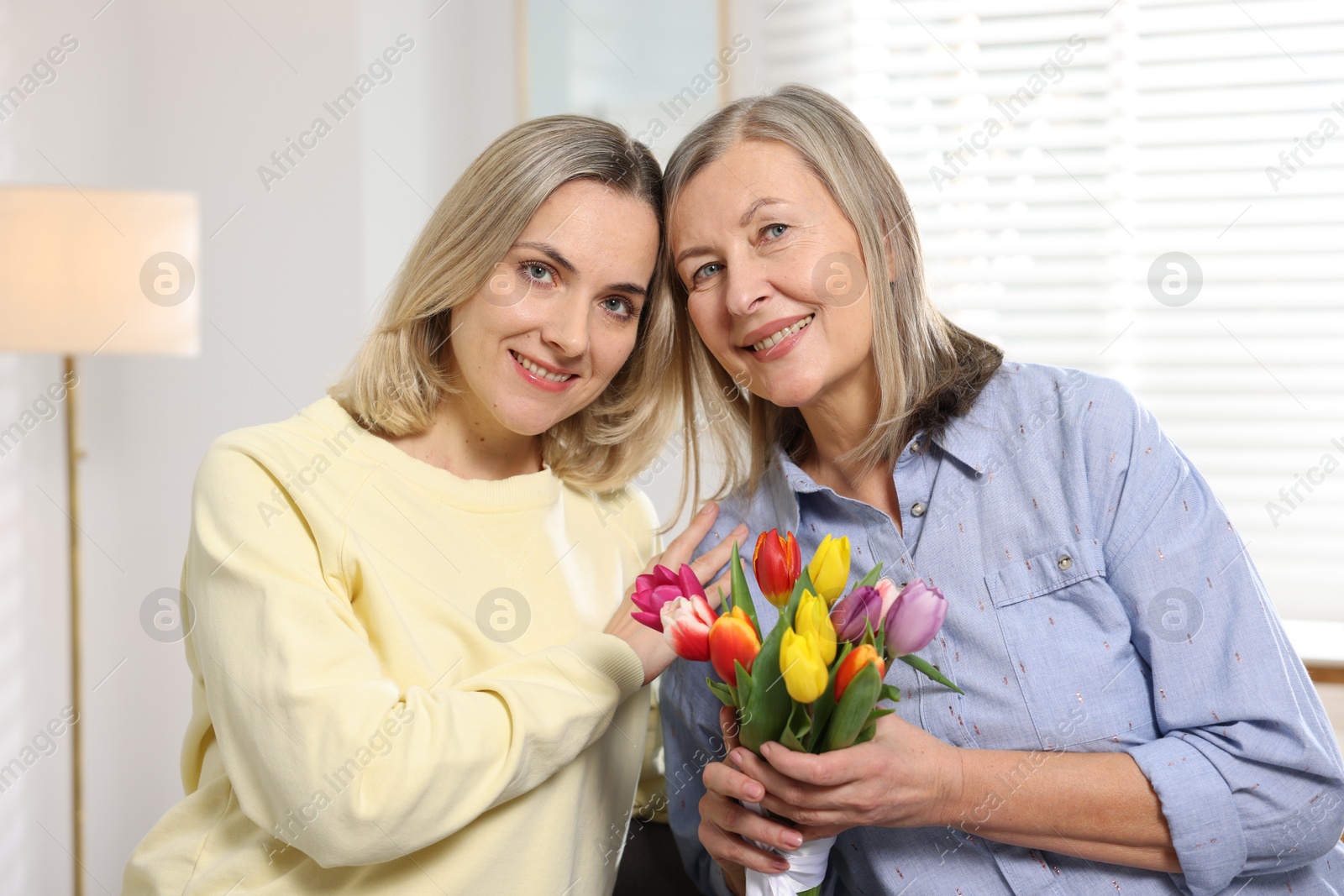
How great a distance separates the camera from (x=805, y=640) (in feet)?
3.22

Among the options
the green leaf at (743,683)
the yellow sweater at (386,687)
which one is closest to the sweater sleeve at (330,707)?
the yellow sweater at (386,687)

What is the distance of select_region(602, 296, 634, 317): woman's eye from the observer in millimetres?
1590

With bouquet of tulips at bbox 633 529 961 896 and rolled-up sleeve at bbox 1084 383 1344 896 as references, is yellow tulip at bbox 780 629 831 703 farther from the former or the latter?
rolled-up sleeve at bbox 1084 383 1344 896

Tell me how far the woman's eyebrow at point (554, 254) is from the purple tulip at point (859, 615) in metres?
0.70

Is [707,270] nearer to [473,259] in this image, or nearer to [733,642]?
[473,259]

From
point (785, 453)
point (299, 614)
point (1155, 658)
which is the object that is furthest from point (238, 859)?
point (1155, 658)

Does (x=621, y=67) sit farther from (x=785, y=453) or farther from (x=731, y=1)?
(x=785, y=453)

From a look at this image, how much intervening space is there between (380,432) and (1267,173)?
2.46m

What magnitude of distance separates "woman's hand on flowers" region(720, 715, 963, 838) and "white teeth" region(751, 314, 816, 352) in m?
0.56

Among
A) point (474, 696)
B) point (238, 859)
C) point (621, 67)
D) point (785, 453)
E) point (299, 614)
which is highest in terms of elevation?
point (621, 67)

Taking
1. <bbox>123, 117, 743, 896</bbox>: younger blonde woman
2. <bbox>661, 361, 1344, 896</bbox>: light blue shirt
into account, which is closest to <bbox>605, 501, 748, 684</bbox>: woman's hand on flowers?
<bbox>123, 117, 743, 896</bbox>: younger blonde woman

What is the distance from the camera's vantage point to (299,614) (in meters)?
1.25

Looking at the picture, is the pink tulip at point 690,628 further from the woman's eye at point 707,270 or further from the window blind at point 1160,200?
the window blind at point 1160,200

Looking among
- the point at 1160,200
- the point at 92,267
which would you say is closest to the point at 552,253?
the point at 92,267
